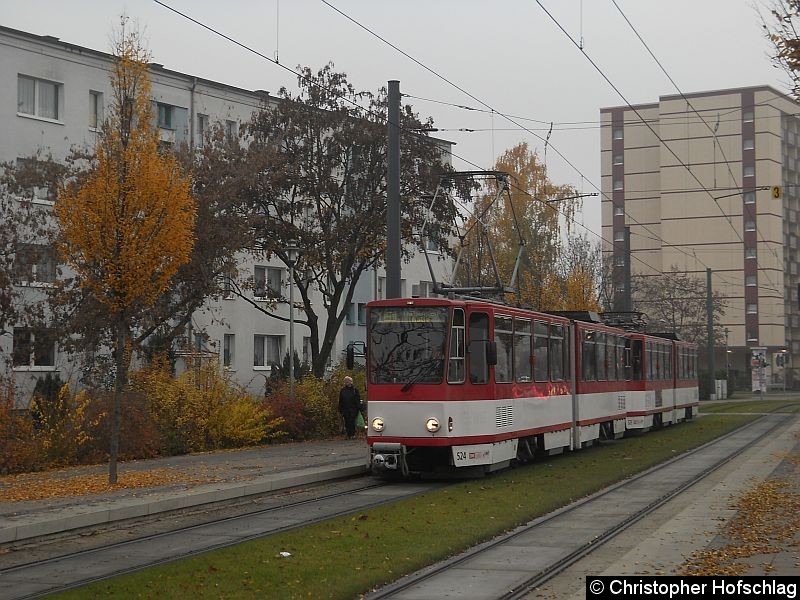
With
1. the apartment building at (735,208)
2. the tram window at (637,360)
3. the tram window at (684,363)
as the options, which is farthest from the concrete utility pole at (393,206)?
the apartment building at (735,208)

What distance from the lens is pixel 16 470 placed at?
827 inches

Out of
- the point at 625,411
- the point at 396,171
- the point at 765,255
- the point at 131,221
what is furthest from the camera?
the point at 765,255

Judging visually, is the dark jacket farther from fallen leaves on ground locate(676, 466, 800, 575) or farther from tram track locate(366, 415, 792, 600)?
fallen leaves on ground locate(676, 466, 800, 575)

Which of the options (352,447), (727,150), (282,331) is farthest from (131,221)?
(727,150)

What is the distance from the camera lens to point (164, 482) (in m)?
19.0

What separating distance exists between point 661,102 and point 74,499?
95984mm

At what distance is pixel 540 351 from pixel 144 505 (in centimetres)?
1043

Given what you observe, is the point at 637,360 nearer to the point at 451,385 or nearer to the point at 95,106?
the point at 451,385

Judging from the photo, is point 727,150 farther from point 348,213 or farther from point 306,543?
point 306,543

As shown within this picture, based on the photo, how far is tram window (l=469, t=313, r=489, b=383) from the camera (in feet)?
66.6

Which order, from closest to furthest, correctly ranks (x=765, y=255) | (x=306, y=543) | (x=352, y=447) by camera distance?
(x=306, y=543) → (x=352, y=447) → (x=765, y=255)

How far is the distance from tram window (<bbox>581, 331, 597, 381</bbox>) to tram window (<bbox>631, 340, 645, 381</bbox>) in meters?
5.39

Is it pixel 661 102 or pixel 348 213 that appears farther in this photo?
pixel 661 102

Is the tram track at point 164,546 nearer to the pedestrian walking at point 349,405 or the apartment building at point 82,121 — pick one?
the pedestrian walking at point 349,405
